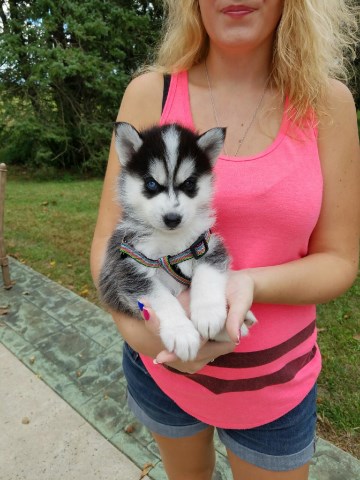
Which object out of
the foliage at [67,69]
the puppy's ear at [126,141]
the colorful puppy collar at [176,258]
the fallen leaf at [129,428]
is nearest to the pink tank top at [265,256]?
the colorful puppy collar at [176,258]

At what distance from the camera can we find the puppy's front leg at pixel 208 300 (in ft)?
4.56

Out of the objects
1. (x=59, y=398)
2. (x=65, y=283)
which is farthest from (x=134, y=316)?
(x=65, y=283)

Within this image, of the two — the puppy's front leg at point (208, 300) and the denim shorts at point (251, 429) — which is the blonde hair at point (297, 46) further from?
the denim shorts at point (251, 429)

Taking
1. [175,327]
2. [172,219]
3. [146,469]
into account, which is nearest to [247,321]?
[175,327]

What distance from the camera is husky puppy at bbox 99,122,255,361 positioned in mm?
1617

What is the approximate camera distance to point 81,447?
339 centimetres

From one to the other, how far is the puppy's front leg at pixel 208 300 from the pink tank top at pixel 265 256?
266mm

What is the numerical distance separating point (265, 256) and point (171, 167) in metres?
0.57

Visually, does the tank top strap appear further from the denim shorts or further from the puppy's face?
the denim shorts

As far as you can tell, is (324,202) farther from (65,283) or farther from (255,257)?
(65,283)

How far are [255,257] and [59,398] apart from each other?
3005 millimetres

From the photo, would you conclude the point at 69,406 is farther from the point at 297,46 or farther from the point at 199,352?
the point at 297,46

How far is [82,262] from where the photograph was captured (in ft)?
21.6

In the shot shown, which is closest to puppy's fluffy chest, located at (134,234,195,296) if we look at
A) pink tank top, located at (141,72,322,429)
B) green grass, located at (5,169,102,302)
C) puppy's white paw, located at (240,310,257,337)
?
pink tank top, located at (141,72,322,429)
